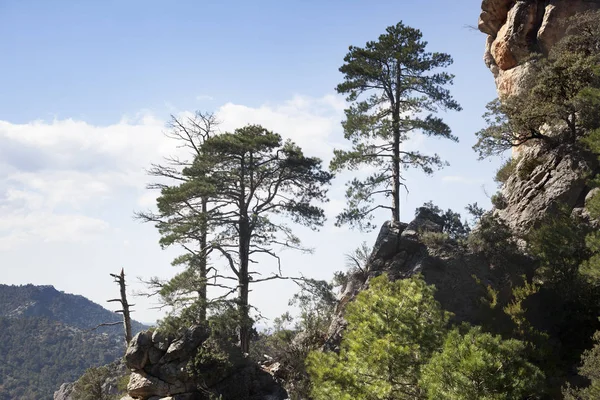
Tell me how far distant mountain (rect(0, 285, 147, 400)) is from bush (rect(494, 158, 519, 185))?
366 ft

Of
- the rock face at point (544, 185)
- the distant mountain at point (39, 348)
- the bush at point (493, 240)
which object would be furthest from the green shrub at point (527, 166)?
the distant mountain at point (39, 348)

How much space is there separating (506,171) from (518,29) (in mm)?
9582

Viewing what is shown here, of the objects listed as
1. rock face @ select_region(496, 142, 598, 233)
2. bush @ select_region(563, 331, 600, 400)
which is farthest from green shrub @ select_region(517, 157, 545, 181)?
bush @ select_region(563, 331, 600, 400)

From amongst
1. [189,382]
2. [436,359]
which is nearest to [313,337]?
[189,382]

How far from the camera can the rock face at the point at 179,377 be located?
63.5 ft

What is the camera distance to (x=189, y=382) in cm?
1945

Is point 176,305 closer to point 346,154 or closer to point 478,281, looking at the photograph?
point 346,154

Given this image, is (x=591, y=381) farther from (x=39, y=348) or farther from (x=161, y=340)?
(x=39, y=348)

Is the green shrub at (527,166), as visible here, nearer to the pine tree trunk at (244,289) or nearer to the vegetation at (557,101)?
the vegetation at (557,101)

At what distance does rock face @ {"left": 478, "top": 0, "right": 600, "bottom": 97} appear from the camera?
82.8 ft

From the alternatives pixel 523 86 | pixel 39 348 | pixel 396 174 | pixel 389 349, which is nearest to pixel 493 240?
pixel 396 174

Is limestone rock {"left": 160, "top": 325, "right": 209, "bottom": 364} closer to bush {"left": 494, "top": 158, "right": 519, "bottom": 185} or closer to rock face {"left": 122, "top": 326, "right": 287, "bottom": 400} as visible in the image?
rock face {"left": 122, "top": 326, "right": 287, "bottom": 400}

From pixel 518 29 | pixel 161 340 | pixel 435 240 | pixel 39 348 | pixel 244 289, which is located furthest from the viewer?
pixel 39 348

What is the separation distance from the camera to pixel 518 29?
27.3 m
